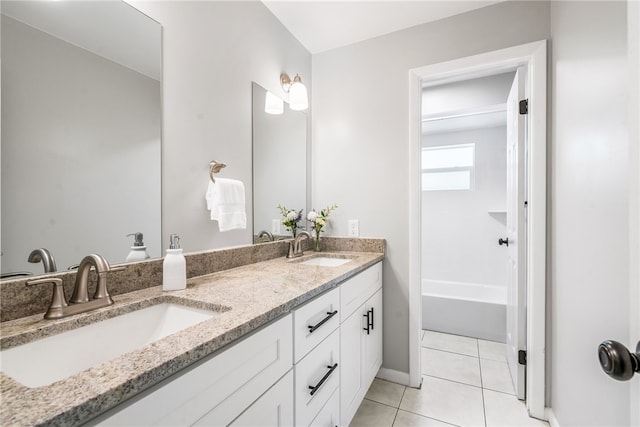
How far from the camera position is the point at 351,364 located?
1.48m

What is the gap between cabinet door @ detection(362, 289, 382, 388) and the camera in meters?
1.71

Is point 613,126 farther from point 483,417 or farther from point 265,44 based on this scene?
point 265,44

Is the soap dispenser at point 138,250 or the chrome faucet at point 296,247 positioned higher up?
the soap dispenser at point 138,250

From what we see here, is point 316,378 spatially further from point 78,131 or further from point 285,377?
point 78,131

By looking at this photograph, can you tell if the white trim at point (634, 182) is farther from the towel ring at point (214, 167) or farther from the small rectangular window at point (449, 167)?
the small rectangular window at point (449, 167)

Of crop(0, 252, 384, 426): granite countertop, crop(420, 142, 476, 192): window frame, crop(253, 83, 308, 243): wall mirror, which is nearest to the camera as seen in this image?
crop(0, 252, 384, 426): granite countertop

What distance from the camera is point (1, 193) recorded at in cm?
79

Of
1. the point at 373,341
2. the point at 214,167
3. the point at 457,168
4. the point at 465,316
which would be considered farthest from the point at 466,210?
the point at 214,167

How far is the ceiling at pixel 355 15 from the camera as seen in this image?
178 centimetres

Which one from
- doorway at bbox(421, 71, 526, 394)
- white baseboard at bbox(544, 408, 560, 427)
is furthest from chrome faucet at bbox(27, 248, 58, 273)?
doorway at bbox(421, 71, 526, 394)

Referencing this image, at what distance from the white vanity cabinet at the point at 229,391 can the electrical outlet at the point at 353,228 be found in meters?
1.26

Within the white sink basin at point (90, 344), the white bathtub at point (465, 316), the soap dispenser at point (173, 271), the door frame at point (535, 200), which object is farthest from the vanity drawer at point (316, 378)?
the white bathtub at point (465, 316)

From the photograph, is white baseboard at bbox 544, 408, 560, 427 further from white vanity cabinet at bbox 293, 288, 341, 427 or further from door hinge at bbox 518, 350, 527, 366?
white vanity cabinet at bbox 293, 288, 341, 427

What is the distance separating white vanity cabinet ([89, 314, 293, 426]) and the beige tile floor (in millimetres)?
1015
